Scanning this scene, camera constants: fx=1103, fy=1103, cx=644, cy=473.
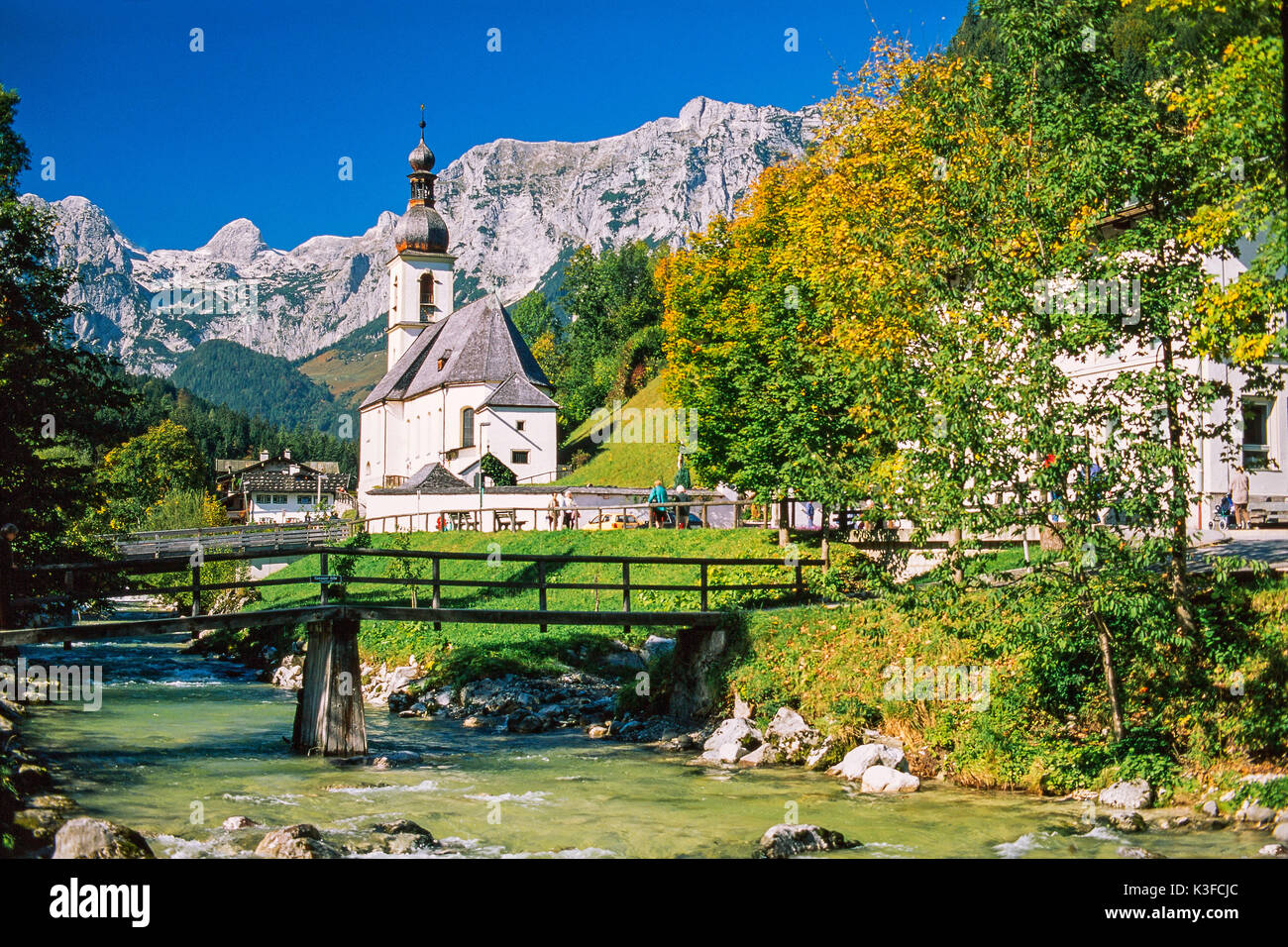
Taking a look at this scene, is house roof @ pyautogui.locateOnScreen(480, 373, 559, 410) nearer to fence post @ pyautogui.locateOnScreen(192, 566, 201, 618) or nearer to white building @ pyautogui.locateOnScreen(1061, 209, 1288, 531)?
white building @ pyautogui.locateOnScreen(1061, 209, 1288, 531)

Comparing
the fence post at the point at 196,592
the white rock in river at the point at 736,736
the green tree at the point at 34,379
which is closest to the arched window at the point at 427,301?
the green tree at the point at 34,379

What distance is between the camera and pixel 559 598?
31.8 meters

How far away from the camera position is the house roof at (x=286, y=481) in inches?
4798

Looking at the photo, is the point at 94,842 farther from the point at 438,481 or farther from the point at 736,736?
the point at 438,481

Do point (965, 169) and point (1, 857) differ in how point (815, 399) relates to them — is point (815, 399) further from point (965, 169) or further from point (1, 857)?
point (1, 857)

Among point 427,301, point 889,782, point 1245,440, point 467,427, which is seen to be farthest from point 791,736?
point 427,301

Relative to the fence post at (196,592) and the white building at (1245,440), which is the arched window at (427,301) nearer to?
the white building at (1245,440)

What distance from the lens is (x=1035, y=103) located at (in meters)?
15.5

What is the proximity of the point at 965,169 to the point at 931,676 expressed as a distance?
Answer: 28.2 feet

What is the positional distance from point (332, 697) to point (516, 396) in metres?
48.9

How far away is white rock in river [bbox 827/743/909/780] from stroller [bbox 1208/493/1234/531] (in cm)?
1217

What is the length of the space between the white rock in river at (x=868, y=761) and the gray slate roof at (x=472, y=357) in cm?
5375

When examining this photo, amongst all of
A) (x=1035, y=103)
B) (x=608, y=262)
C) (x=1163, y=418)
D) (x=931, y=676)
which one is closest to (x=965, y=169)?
(x=1035, y=103)
